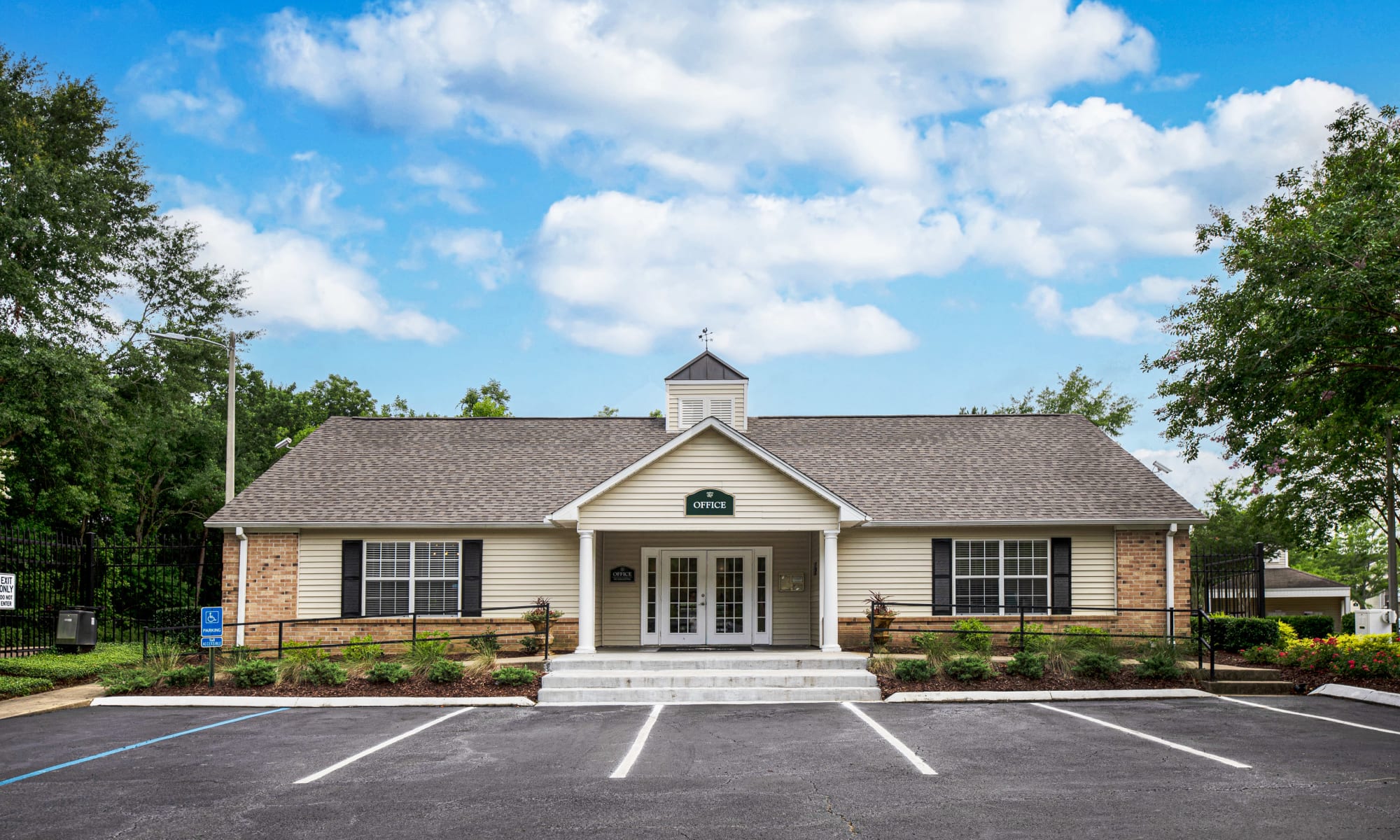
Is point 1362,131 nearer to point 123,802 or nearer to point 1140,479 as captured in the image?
point 1140,479

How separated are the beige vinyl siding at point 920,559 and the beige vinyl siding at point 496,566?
529cm

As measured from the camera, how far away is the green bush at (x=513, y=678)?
1499 centimetres

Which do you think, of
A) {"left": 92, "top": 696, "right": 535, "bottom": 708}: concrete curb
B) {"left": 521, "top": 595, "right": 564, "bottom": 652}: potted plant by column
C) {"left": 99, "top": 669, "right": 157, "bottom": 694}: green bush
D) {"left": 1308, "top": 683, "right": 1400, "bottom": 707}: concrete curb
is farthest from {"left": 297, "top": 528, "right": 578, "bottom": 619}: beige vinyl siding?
{"left": 1308, "top": 683, "right": 1400, "bottom": 707}: concrete curb

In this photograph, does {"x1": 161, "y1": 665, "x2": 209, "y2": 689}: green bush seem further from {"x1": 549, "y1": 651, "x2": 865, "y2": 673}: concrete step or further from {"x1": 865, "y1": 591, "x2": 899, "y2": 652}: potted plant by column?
{"x1": 865, "y1": 591, "x2": 899, "y2": 652}: potted plant by column

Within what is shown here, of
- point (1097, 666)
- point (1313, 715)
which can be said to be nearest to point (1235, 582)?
point (1097, 666)

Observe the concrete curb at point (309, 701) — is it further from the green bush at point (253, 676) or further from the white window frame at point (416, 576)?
the white window frame at point (416, 576)

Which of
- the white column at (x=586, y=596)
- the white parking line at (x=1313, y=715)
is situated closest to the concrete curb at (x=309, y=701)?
the white column at (x=586, y=596)

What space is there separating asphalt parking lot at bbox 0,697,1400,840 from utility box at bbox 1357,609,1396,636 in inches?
210

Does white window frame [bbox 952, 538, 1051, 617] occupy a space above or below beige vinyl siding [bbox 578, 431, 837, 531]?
below

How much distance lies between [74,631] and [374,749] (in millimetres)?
10994

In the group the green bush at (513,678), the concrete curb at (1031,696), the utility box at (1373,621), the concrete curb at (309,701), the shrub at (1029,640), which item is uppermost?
the utility box at (1373,621)

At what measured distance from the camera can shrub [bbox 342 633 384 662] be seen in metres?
16.6

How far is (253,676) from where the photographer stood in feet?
48.9

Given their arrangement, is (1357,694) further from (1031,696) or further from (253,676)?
(253,676)
